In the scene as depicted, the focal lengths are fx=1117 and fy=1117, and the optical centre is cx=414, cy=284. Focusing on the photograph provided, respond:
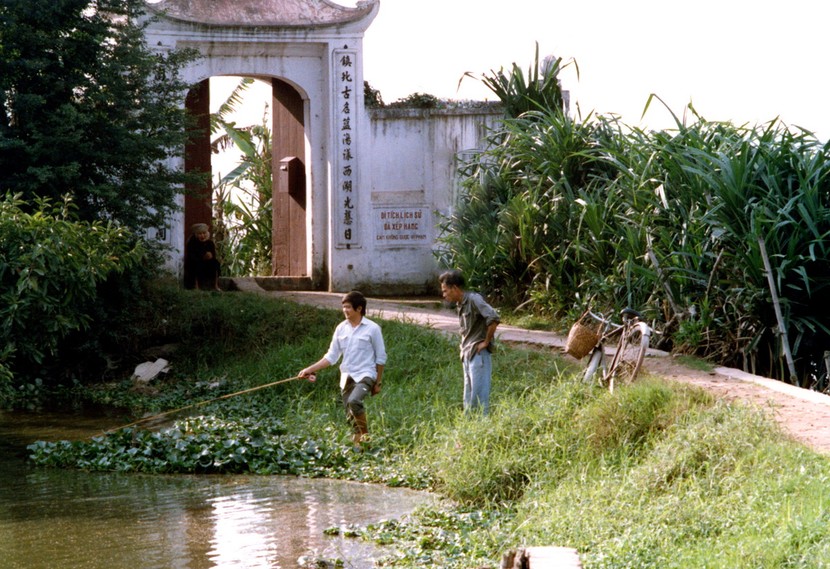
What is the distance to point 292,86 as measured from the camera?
59.4 feet

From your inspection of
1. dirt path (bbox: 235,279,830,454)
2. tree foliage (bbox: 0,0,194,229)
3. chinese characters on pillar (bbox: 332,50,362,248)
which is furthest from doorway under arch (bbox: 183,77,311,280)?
dirt path (bbox: 235,279,830,454)

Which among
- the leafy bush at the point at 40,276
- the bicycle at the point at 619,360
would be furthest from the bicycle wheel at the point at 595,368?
the leafy bush at the point at 40,276

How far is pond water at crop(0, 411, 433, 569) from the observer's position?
6762 mm

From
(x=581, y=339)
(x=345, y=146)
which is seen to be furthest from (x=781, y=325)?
(x=345, y=146)

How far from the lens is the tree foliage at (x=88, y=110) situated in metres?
13.8

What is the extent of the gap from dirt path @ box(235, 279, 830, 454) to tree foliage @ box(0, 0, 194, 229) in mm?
2807

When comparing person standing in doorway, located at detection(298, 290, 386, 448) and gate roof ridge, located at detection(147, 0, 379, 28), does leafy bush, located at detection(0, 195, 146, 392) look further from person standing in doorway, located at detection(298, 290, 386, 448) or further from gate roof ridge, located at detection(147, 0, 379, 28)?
gate roof ridge, located at detection(147, 0, 379, 28)

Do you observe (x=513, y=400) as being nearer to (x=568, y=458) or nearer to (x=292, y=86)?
(x=568, y=458)

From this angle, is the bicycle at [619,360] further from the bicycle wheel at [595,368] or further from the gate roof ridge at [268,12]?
the gate roof ridge at [268,12]

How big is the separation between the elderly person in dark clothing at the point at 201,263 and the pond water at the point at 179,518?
7.15 meters

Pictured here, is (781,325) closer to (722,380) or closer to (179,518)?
(722,380)

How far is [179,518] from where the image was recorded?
306 inches

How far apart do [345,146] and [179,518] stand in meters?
10.6

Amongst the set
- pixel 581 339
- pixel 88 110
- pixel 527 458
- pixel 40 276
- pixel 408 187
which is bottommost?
pixel 527 458
